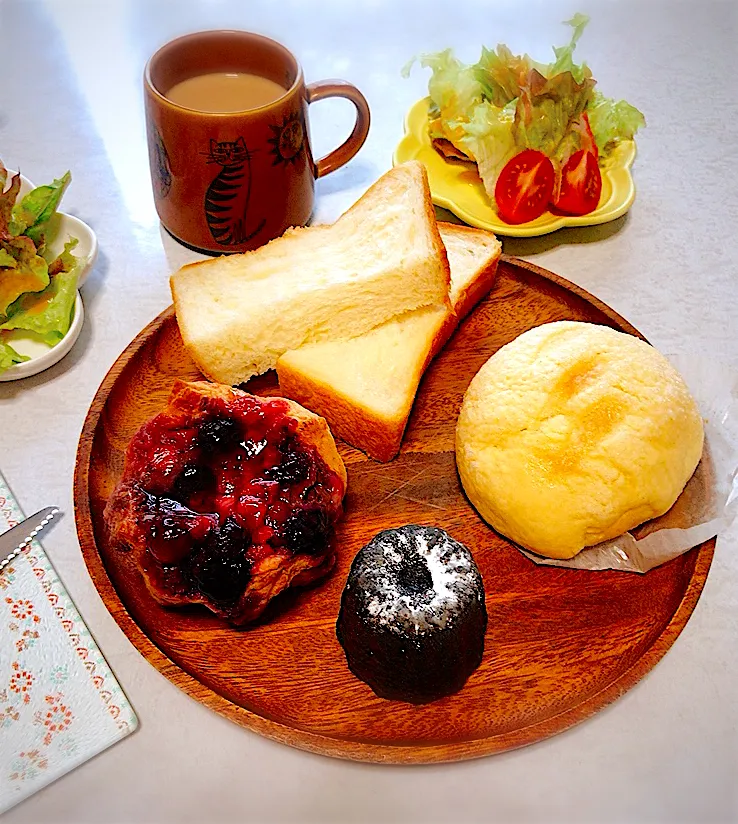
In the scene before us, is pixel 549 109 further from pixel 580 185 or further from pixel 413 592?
pixel 413 592

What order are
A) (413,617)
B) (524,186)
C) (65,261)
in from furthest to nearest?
(524,186) → (65,261) → (413,617)

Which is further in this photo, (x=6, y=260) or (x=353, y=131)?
(x=353, y=131)

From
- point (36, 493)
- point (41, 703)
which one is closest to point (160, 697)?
point (41, 703)

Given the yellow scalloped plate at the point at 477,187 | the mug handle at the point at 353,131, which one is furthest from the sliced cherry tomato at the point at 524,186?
the mug handle at the point at 353,131

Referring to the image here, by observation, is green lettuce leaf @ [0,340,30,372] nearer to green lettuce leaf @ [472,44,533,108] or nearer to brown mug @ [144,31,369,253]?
brown mug @ [144,31,369,253]

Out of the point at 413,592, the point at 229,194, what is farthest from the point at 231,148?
the point at 413,592

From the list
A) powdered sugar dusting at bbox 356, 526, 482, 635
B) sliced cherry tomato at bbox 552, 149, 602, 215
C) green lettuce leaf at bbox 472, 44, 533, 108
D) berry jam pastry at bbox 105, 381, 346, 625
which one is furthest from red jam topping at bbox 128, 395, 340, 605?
green lettuce leaf at bbox 472, 44, 533, 108

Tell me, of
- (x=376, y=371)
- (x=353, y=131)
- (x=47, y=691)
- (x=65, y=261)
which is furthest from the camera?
(x=353, y=131)
